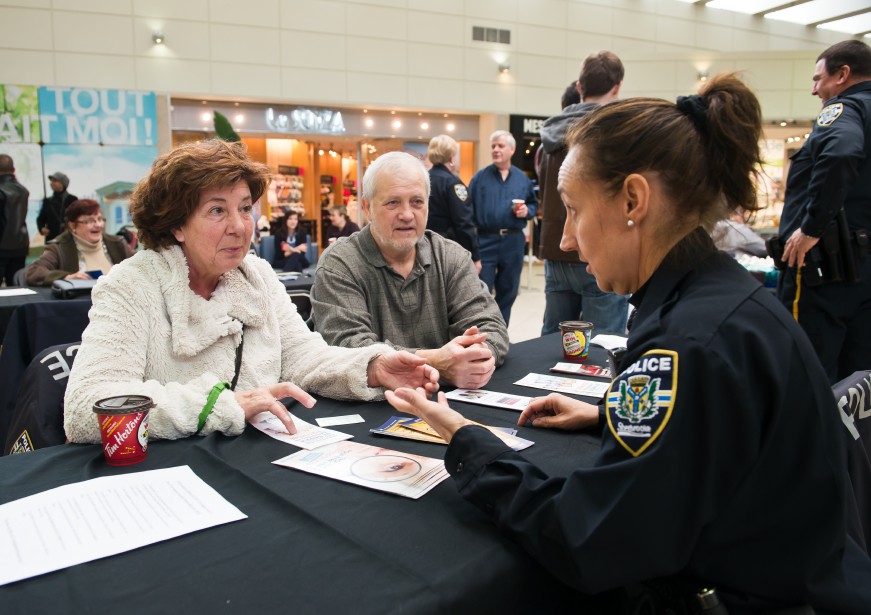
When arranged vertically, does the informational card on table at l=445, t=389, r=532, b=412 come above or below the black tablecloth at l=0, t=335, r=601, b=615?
above

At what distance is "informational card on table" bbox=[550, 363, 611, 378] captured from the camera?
195 centimetres

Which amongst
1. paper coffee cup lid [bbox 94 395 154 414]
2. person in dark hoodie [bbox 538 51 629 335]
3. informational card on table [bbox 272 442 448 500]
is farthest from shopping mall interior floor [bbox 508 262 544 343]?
paper coffee cup lid [bbox 94 395 154 414]

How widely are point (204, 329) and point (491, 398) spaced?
0.78m

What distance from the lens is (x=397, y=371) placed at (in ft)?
5.63

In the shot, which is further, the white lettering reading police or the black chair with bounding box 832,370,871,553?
the black chair with bounding box 832,370,871,553

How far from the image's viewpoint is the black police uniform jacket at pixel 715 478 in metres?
0.82

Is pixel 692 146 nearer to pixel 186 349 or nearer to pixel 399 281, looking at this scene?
pixel 186 349

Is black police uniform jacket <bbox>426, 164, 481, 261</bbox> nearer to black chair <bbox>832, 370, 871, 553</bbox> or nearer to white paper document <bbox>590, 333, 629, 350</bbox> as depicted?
white paper document <bbox>590, 333, 629, 350</bbox>

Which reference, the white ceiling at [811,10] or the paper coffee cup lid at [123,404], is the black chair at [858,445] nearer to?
the paper coffee cup lid at [123,404]

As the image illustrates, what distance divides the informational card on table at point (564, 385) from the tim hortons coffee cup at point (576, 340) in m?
0.18

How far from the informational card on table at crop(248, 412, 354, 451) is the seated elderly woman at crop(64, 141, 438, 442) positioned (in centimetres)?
3

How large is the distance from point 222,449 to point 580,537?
0.79 m

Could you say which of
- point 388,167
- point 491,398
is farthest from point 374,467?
point 388,167

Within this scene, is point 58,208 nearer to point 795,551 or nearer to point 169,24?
point 169,24
